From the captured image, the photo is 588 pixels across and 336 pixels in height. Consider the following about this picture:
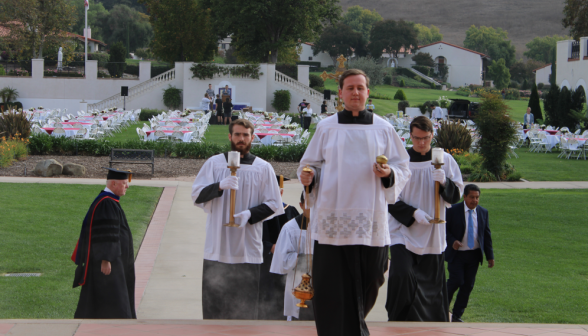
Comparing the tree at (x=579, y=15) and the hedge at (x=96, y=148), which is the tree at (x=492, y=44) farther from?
the hedge at (x=96, y=148)

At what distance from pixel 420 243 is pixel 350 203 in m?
1.83

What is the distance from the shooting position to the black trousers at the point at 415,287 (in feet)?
17.8

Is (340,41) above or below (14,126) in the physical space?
above

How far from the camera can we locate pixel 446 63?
11481cm

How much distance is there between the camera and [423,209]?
563cm

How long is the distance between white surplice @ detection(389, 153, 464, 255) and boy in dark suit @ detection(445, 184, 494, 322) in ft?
3.85

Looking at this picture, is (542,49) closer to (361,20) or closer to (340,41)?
(361,20)

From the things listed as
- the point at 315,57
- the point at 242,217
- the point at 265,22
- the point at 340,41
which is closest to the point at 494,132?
the point at 242,217

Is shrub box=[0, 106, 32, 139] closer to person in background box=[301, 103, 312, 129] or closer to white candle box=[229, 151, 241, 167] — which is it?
person in background box=[301, 103, 312, 129]

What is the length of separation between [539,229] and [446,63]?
108 meters

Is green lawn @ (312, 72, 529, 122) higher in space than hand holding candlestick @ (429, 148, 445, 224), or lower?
higher

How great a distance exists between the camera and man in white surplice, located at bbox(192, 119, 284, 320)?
5.51 meters

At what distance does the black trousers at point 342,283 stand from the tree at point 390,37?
4325 inches

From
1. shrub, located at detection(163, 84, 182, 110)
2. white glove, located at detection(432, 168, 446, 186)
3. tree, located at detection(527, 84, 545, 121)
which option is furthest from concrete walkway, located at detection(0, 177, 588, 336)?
shrub, located at detection(163, 84, 182, 110)
